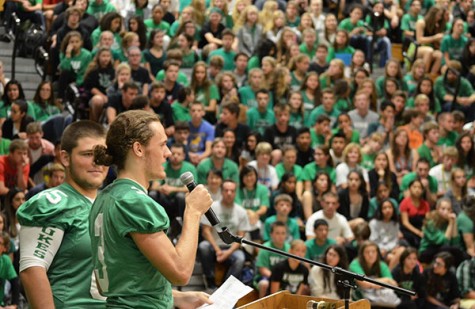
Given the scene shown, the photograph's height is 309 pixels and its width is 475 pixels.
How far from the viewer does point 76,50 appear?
38.7 feet

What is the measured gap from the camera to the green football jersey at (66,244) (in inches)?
168

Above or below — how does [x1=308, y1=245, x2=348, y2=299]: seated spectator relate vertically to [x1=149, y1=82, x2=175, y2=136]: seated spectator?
below

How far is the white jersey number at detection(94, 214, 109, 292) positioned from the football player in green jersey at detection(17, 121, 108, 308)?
1.44 feet

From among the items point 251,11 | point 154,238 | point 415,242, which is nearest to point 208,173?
point 415,242

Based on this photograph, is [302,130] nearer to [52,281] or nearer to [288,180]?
[288,180]

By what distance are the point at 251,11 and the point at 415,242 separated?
4.40 m

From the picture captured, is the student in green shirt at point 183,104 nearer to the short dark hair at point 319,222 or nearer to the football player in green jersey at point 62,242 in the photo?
the short dark hair at point 319,222

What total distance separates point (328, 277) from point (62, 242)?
219 inches

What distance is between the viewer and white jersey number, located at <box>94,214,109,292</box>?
3.74 m

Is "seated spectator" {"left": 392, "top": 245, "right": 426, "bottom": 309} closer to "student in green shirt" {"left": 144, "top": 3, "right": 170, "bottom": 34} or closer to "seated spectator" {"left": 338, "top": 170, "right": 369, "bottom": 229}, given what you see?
"seated spectator" {"left": 338, "top": 170, "right": 369, "bottom": 229}

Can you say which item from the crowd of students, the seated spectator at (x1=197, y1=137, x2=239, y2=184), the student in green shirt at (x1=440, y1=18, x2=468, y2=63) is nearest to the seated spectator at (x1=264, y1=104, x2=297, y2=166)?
the crowd of students

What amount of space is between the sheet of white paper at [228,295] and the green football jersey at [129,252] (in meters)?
0.35

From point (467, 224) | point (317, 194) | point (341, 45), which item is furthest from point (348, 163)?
point (341, 45)

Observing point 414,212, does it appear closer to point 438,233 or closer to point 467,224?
point 438,233
